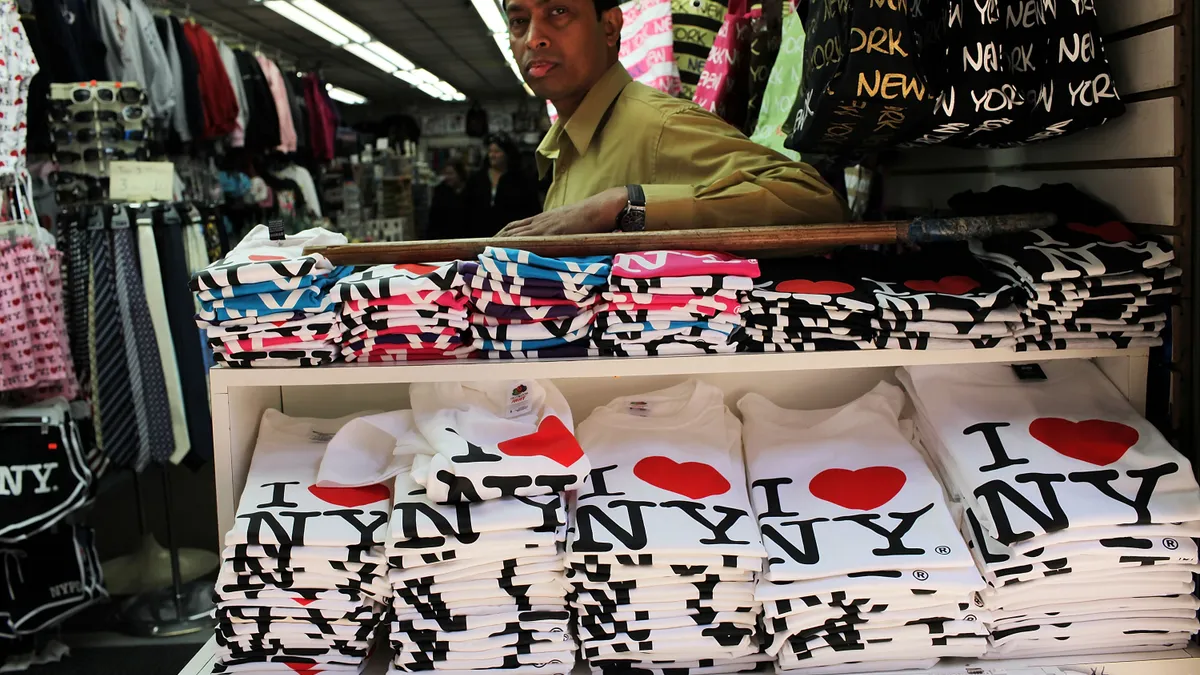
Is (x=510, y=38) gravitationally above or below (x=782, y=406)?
above

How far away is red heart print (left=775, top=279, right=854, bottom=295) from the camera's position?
1428 millimetres

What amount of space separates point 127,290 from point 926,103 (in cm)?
282

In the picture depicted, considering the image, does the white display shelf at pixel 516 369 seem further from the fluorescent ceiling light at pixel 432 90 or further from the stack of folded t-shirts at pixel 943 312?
the fluorescent ceiling light at pixel 432 90

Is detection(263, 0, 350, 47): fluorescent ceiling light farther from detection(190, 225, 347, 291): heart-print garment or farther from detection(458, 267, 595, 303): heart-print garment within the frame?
detection(458, 267, 595, 303): heart-print garment

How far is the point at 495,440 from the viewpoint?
139 centimetres

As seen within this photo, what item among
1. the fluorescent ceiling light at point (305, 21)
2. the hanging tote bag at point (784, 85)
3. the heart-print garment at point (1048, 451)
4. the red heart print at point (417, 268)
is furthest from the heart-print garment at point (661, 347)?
the fluorescent ceiling light at point (305, 21)

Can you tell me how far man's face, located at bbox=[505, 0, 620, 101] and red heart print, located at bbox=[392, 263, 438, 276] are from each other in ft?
2.12

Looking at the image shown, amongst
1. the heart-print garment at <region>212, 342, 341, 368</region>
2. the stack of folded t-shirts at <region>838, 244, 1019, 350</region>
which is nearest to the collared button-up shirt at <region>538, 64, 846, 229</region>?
the stack of folded t-shirts at <region>838, 244, 1019, 350</region>

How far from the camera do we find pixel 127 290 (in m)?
2.98

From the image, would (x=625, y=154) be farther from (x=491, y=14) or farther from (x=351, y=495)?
(x=491, y=14)

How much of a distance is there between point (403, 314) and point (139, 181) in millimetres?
2325

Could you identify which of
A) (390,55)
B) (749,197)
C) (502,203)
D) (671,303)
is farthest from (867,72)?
(390,55)

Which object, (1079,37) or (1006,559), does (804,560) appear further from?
(1079,37)

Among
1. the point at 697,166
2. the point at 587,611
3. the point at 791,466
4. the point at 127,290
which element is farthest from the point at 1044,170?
the point at 127,290
